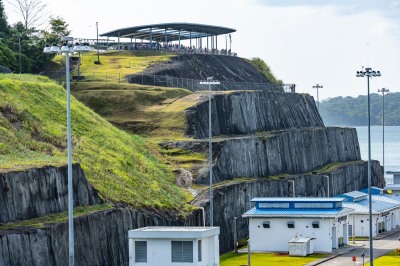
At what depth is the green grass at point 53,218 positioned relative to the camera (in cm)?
5747

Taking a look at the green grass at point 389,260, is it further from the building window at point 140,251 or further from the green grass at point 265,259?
the building window at point 140,251

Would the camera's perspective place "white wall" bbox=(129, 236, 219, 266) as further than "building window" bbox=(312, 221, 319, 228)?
No

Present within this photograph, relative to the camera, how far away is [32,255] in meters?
55.8

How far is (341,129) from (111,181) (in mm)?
73218

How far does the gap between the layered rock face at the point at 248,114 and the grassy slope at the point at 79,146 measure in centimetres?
1292

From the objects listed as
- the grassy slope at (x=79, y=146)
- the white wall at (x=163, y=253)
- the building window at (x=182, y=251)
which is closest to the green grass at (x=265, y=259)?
the grassy slope at (x=79, y=146)

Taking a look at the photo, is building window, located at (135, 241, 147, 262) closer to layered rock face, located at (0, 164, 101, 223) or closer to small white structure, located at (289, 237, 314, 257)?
layered rock face, located at (0, 164, 101, 223)

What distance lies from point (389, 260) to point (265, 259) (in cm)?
901

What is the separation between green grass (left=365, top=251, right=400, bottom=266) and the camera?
75.1 metres

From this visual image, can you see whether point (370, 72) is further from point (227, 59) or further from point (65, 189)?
point (227, 59)

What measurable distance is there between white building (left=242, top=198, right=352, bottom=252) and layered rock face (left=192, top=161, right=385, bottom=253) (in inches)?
82.3

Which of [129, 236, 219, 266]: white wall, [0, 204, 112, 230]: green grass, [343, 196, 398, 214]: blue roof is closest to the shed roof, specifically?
[129, 236, 219, 266]: white wall

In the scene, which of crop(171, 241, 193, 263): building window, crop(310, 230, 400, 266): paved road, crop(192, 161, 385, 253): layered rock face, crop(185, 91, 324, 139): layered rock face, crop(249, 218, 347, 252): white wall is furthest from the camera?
crop(185, 91, 324, 139): layered rock face

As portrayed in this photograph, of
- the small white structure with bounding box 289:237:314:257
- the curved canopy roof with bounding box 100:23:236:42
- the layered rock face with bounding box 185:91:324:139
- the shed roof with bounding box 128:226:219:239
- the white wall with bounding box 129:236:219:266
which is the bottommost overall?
the small white structure with bounding box 289:237:314:257
